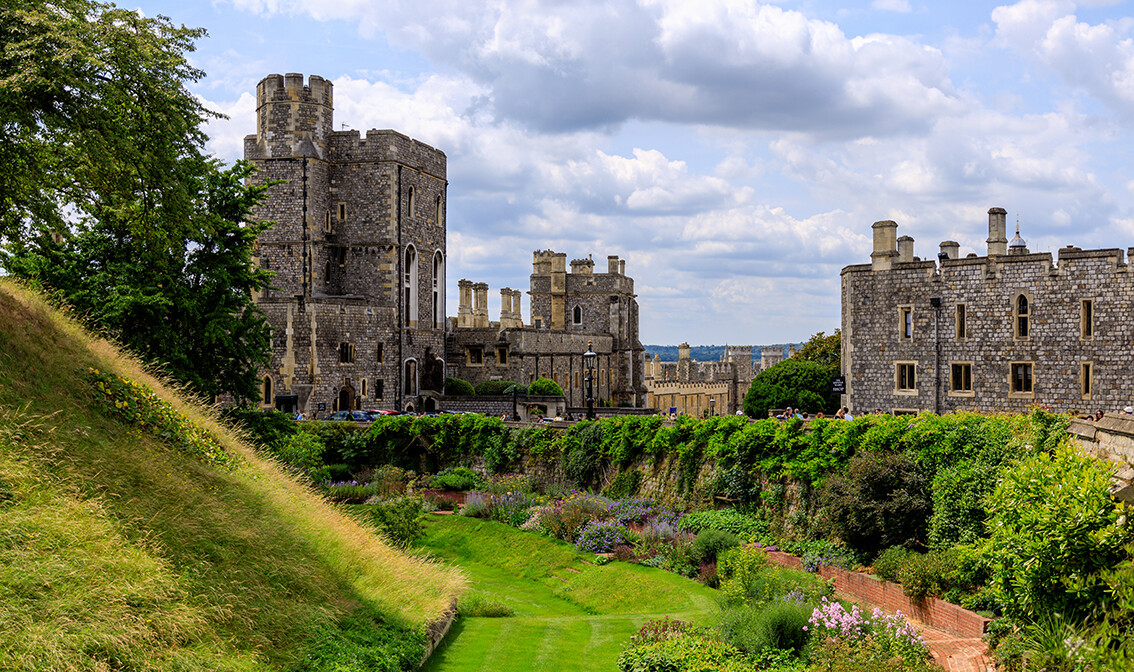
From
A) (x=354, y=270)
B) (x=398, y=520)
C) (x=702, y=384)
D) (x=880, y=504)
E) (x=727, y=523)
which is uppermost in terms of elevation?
(x=354, y=270)

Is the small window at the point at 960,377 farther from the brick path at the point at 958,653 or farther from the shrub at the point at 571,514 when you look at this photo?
the brick path at the point at 958,653

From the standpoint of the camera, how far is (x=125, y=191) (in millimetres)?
15180

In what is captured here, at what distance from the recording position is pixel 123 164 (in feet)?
46.7

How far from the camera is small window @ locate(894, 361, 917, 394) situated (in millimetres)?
33225

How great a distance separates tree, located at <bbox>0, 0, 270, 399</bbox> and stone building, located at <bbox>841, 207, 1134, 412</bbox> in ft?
73.9

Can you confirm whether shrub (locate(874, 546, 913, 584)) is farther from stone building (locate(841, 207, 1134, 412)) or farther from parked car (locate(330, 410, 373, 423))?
parked car (locate(330, 410, 373, 423))

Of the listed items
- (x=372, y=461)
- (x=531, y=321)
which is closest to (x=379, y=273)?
(x=372, y=461)

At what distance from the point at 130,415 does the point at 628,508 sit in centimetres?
1331

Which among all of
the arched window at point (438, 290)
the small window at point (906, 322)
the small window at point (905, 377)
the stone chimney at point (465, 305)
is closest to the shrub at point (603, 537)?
the small window at point (905, 377)

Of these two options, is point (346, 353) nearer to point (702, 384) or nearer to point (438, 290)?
point (438, 290)

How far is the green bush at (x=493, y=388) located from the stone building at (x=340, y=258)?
237 cm

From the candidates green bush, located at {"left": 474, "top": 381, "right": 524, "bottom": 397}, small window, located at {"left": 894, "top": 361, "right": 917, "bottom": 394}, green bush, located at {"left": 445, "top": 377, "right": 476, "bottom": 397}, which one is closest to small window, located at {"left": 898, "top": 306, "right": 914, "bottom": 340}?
small window, located at {"left": 894, "top": 361, "right": 917, "bottom": 394}

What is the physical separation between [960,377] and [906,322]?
2.78m

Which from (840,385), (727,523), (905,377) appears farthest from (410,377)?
(727,523)
